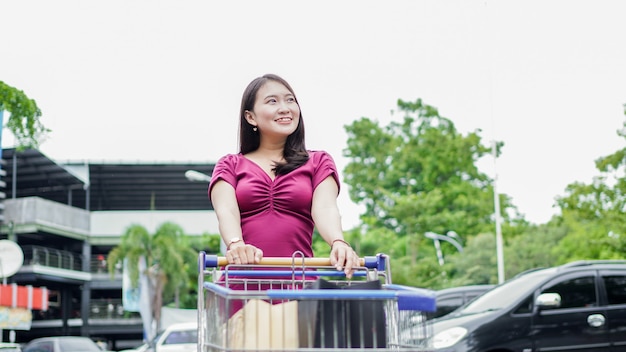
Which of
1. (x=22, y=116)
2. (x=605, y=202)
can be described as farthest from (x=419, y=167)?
(x=22, y=116)

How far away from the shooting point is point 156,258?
149ft

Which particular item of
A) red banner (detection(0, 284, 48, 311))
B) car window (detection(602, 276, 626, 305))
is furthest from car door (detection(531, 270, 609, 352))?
red banner (detection(0, 284, 48, 311))

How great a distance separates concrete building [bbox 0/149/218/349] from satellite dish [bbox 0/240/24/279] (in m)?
24.8

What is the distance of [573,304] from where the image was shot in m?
9.48

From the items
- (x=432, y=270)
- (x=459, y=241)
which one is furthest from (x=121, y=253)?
(x=459, y=241)

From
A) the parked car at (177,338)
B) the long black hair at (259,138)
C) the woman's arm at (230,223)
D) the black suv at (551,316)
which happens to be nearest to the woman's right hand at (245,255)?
the woman's arm at (230,223)

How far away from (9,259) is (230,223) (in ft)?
66.5

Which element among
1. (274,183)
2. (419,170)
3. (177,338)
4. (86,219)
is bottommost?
(177,338)

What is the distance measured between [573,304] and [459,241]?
4403 centimetres

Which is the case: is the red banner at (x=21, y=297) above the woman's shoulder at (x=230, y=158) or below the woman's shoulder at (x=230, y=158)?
below

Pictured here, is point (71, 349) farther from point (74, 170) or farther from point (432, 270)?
point (74, 170)

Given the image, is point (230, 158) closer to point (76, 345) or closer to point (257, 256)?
point (257, 256)

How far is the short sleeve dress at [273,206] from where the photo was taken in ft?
12.2

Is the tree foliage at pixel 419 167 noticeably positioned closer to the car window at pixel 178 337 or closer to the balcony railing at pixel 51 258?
the balcony railing at pixel 51 258
